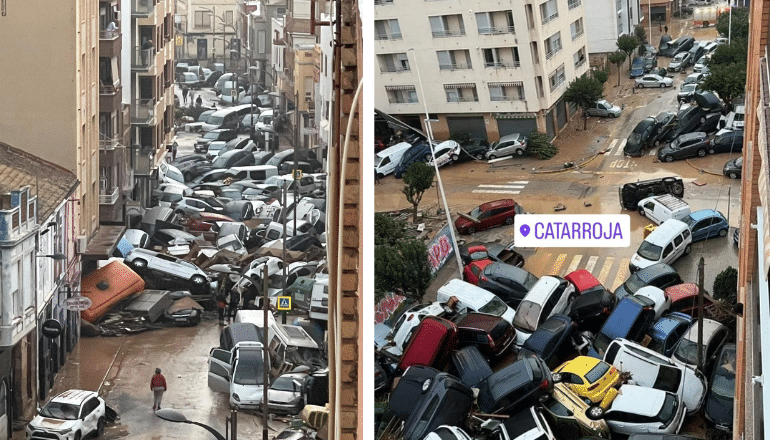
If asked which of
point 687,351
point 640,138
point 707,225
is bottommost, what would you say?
point 687,351

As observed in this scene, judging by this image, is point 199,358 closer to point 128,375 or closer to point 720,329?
point 128,375

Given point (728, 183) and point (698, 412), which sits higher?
point (728, 183)

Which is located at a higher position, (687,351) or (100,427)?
(100,427)

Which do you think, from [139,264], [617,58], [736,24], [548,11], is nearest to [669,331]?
[617,58]

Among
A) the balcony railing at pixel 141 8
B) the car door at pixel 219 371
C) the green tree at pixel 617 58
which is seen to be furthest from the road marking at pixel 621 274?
the balcony railing at pixel 141 8

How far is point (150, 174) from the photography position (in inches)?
140

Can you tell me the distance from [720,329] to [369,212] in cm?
168

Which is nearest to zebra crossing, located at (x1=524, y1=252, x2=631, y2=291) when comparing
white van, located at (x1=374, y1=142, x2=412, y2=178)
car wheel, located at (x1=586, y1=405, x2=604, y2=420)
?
car wheel, located at (x1=586, y1=405, x2=604, y2=420)

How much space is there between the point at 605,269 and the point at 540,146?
59cm

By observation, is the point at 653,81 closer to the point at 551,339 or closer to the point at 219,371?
the point at 551,339

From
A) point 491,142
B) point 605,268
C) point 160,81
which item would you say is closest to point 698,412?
point 605,268

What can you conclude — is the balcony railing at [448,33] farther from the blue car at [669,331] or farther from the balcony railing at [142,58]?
the balcony railing at [142,58]

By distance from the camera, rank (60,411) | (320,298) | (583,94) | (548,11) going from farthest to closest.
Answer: (583,94)
(548,11)
(320,298)
(60,411)

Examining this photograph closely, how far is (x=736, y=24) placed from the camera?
5.18 metres
